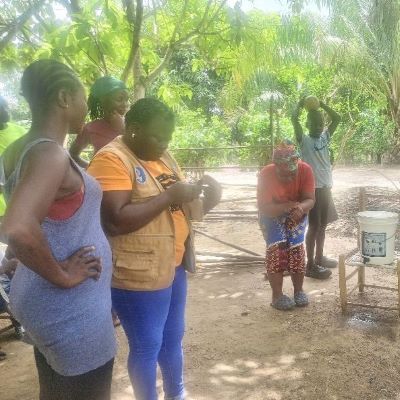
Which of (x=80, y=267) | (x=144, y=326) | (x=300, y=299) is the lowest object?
(x=300, y=299)

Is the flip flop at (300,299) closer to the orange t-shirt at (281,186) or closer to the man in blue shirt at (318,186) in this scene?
the man in blue shirt at (318,186)

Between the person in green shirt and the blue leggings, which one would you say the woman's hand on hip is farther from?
the person in green shirt

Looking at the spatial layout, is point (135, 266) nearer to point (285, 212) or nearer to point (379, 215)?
point (285, 212)

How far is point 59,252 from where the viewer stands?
1378 millimetres

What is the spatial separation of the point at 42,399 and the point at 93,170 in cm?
87

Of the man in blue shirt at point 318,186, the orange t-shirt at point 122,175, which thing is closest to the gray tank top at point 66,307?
the orange t-shirt at point 122,175

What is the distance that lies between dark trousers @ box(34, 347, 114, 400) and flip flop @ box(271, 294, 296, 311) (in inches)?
108

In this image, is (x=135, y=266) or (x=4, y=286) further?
(x=4, y=286)

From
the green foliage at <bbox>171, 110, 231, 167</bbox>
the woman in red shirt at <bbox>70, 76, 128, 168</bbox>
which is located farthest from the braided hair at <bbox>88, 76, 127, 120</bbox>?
the green foliage at <bbox>171, 110, 231, 167</bbox>

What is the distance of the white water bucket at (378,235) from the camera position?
3574 mm

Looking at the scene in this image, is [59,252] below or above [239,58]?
below

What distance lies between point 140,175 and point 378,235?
2431 millimetres

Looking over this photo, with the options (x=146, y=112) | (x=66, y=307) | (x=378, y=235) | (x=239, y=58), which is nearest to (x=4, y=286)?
(x=146, y=112)

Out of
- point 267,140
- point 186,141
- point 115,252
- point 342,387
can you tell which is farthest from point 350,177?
point 115,252
